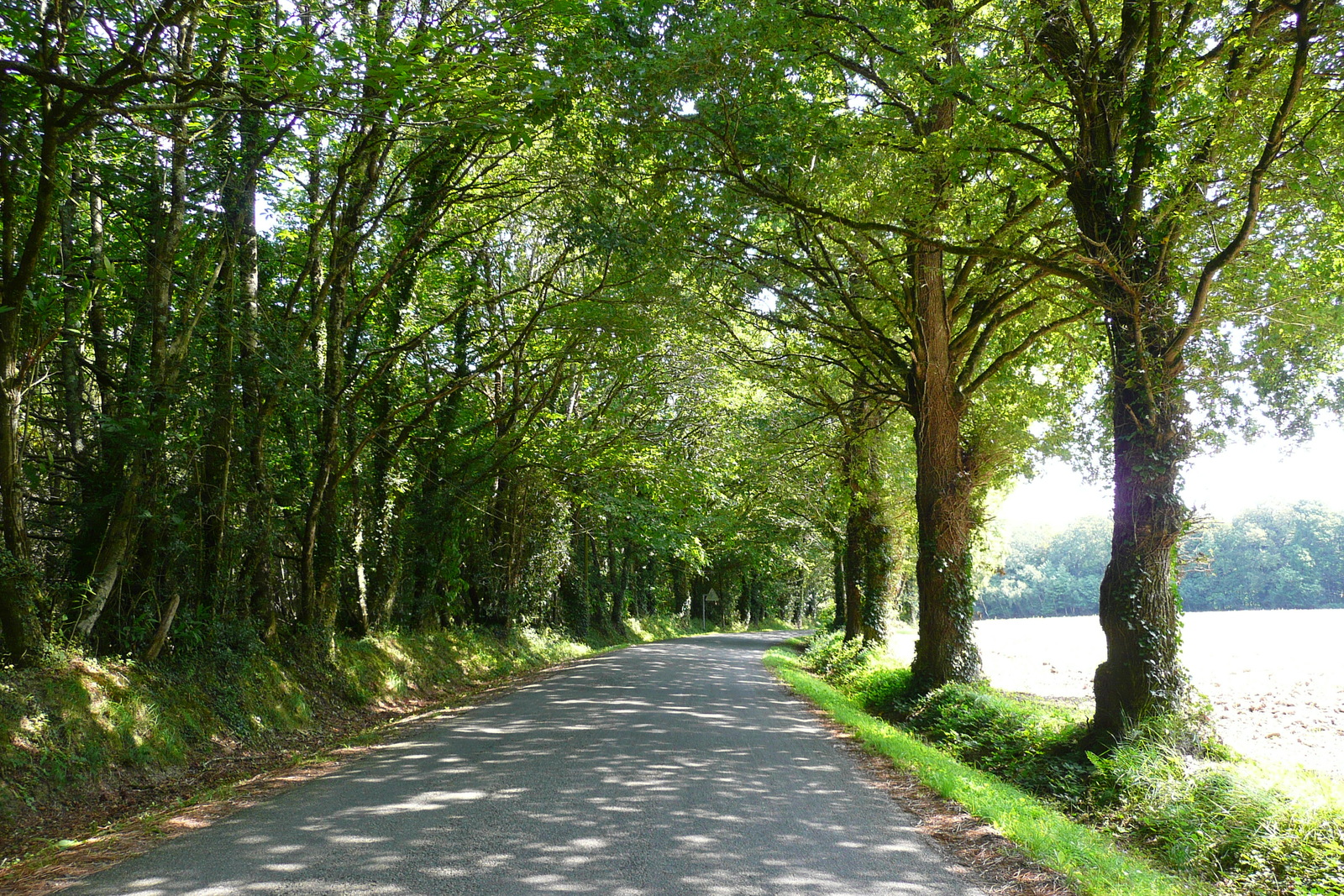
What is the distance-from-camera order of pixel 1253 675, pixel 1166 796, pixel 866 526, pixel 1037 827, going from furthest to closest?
1. pixel 866 526
2. pixel 1253 675
3. pixel 1166 796
4. pixel 1037 827

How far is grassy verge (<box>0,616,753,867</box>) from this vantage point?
6012 millimetres

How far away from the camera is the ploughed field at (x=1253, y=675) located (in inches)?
397

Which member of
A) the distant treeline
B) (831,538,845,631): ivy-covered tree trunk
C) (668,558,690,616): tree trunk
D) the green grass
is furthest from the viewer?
the distant treeline

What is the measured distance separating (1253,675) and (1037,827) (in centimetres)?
1458

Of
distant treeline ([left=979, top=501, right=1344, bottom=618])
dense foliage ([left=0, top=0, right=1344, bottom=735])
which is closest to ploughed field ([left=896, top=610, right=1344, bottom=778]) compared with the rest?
dense foliage ([left=0, top=0, right=1344, bottom=735])

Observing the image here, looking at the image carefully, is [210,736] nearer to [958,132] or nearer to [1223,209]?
[958,132]

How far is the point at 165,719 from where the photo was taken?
7734 mm

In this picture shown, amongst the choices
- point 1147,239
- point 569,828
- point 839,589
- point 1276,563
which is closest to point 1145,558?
point 1147,239

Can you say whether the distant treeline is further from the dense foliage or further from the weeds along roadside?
the weeds along roadside

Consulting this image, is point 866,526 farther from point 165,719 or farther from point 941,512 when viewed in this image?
point 165,719

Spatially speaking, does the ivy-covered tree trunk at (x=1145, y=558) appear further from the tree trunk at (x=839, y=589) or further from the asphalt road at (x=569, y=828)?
the tree trunk at (x=839, y=589)

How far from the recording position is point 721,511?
24281 millimetres

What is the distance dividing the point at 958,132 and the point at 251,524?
380 inches

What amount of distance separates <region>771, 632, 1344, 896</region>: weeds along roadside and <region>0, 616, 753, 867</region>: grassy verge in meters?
7.06
